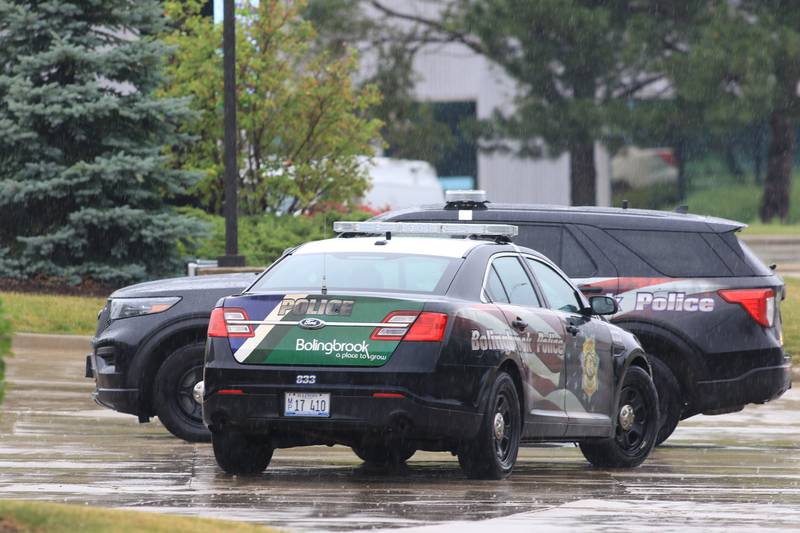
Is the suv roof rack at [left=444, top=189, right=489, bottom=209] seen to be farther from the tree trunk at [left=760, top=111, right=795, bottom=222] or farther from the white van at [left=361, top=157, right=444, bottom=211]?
the tree trunk at [left=760, top=111, right=795, bottom=222]

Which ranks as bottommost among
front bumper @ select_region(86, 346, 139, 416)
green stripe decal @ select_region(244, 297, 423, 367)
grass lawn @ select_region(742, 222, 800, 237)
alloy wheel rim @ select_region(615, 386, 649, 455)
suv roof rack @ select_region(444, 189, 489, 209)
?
alloy wheel rim @ select_region(615, 386, 649, 455)

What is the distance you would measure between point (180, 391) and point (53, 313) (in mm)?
9947

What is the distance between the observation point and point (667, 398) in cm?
1357

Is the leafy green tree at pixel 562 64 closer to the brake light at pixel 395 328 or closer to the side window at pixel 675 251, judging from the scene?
the side window at pixel 675 251

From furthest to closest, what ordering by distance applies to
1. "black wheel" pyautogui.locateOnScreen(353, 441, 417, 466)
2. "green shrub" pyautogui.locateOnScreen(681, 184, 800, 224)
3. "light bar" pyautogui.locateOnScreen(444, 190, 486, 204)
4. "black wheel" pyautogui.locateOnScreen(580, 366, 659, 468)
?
1. "green shrub" pyautogui.locateOnScreen(681, 184, 800, 224)
2. "light bar" pyautogui.locateOnScreen(444, 190, 486, 204)
3. "black wheel" pyautogui.locateOnScreen(580, 366, 659, 468)
4. "black wheel" pyautogui.locateOnScreen(353, 441, 417, 466)

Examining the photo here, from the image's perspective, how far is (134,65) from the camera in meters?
26.0

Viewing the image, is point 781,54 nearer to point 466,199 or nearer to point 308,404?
point 466,199

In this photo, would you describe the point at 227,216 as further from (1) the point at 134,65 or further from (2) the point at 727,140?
(2) the point at 727,140

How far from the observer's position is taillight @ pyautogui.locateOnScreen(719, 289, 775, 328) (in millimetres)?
13422

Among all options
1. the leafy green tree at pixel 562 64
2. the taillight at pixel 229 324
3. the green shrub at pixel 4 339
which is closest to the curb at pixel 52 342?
the taillight at pixel 229 324

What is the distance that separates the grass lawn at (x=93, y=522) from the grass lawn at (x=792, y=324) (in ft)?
43.7

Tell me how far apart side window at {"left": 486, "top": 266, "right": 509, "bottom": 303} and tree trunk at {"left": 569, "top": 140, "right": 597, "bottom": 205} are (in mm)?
33120

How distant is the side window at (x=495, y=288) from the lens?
430 inches

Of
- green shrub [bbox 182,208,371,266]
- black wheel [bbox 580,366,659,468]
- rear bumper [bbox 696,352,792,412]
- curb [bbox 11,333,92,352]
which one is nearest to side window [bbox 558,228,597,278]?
rear bumper [bbox 696,352,792,412]
